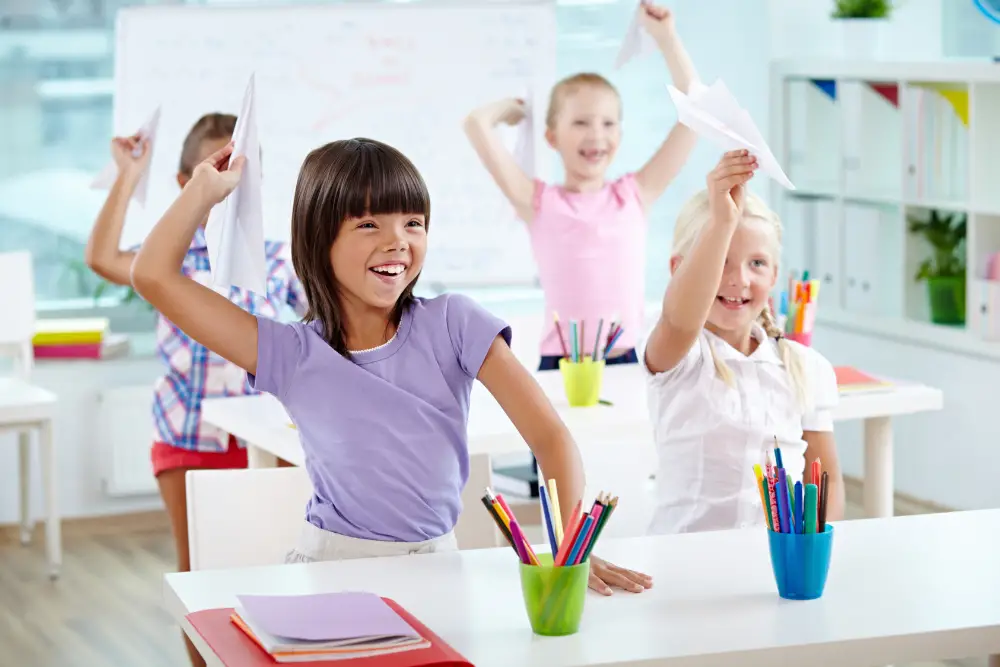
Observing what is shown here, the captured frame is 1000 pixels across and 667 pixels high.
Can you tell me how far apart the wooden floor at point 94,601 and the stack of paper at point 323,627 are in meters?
1.95

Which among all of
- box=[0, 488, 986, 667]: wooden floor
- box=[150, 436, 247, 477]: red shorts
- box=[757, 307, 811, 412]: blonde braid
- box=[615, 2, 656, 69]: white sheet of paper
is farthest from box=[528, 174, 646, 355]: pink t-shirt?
box=[757, 307, 811, 412]: blonde braid

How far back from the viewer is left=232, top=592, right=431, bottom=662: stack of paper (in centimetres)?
147

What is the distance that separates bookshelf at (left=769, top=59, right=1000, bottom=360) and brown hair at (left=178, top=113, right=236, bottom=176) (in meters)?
2.29

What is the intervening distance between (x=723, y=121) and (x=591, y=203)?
2025mm

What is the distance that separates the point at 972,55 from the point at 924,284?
0.94m

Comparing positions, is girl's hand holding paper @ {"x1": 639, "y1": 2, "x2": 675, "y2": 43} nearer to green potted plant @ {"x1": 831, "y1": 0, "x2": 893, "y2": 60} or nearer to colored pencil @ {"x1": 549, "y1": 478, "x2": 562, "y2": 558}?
green potted plant @ {"x1": 831, "y1": 0, "x2": 893, "y2": 60}

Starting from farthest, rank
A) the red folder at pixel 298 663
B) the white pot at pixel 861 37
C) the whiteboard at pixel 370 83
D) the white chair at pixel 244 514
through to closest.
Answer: the white pot at pixel 861 37 < the whiteboard at pixel 370 83 < the white chair at pixel 244 514 < the red folder at pixel 298 663

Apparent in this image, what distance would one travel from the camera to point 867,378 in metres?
3.31

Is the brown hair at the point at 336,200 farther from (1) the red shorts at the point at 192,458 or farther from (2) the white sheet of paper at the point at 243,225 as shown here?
(1) the red shorts at the point at 192,458

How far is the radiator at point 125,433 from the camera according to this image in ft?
15.8

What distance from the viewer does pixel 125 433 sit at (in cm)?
481

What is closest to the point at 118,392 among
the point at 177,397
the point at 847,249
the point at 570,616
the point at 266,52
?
the point at 266,52

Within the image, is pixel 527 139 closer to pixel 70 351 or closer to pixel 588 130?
pixel 588 130

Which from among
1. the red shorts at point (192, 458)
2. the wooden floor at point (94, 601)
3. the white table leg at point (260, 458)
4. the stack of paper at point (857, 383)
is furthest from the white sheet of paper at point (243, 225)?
the wooden floor at point (94, 601)
